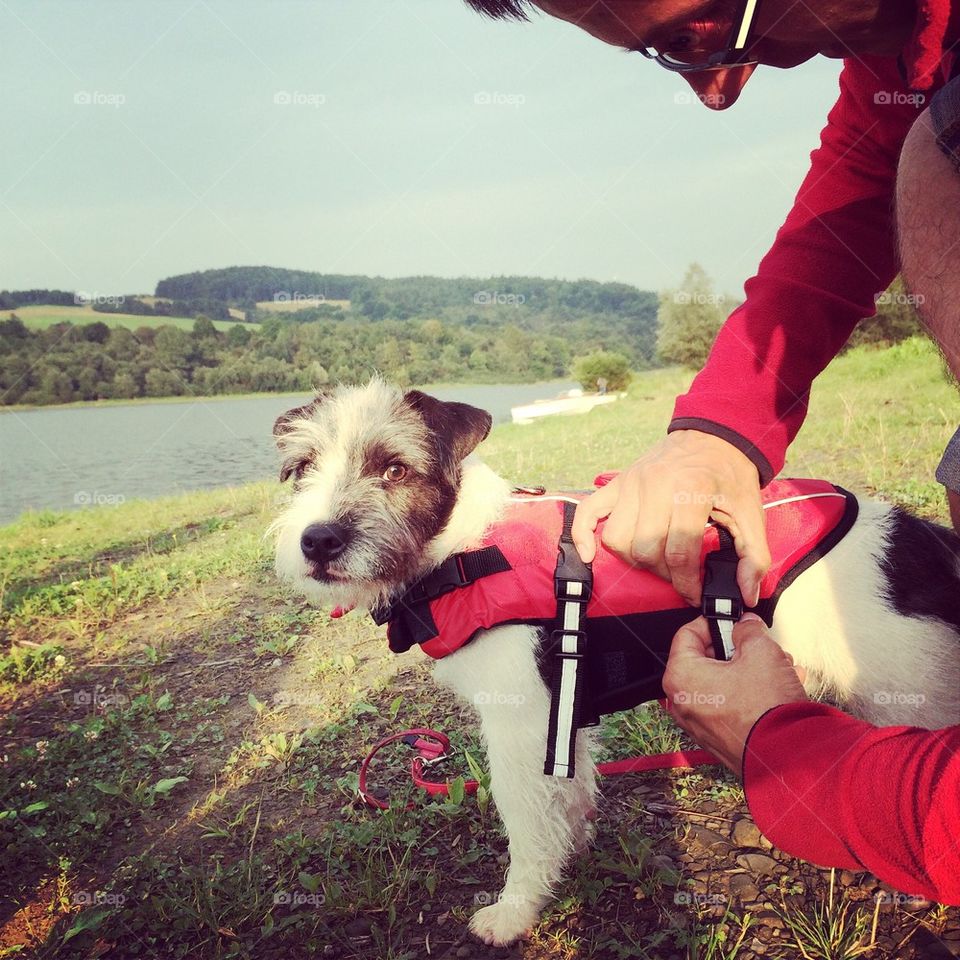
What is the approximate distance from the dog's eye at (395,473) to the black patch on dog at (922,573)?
7.38 feet

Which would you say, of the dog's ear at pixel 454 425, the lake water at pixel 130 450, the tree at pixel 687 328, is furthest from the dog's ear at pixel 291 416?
the tree at pixel 687 328

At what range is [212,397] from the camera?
24219 mm

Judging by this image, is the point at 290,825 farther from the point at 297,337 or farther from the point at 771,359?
the point at 297,337

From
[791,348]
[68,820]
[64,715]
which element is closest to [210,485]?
[64,715]

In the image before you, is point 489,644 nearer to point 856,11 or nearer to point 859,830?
point 859,830

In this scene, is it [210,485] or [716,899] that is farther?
[210,485]

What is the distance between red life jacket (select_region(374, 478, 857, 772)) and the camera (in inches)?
94.3

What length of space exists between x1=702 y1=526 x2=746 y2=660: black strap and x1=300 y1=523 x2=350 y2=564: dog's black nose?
166 centimetres

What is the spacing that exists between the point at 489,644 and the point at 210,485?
16805 millimetres

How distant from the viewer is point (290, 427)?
3.49m

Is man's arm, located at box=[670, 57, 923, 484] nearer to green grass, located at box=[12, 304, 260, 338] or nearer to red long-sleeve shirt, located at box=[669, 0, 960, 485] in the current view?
red long-sleeve shirt, located at box=[669, 0, 960, 485]

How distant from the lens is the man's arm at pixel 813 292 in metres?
2.16

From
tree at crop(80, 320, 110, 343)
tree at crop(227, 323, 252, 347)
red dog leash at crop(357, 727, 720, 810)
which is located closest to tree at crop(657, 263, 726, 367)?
tree at crop(227, 323, 252, 347)

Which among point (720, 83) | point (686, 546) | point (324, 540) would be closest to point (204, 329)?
point (324, 540)
